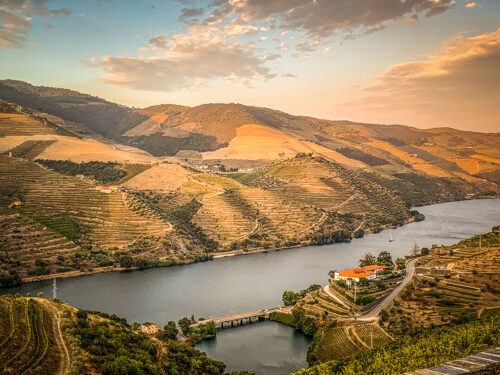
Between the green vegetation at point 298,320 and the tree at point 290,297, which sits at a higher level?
the tree at point 290,297

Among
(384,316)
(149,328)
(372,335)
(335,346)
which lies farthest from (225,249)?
(335,346)

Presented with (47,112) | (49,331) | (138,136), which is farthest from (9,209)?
(138,136)

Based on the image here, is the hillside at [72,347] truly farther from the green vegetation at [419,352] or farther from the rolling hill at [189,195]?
the rolling hill at [189,195]

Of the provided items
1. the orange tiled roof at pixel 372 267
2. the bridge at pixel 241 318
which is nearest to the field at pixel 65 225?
the bridge at pixel 241 318

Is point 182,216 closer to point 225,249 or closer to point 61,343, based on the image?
point 225,249

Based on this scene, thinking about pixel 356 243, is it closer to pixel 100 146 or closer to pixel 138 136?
pixel 100 146

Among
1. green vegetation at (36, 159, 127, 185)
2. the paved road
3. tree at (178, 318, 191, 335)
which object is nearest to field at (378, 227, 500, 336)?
the paved road
